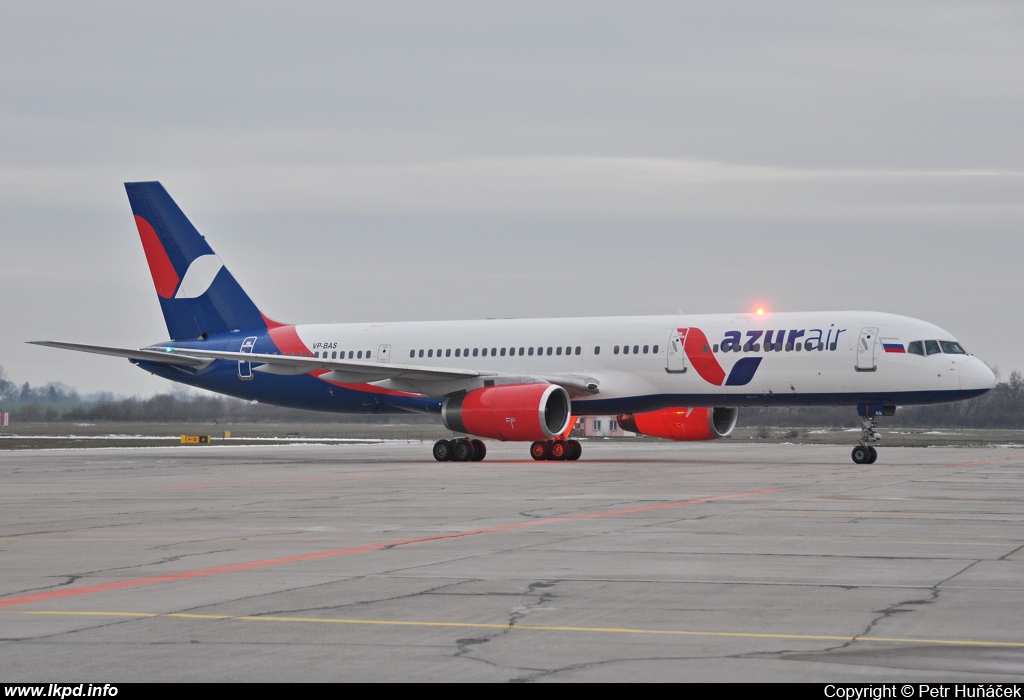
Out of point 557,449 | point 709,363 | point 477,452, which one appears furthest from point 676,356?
point 477,452

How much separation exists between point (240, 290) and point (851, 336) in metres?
20.1

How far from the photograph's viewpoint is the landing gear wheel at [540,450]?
3503 centimetres

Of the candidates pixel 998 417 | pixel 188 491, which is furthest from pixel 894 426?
pixel 188 491

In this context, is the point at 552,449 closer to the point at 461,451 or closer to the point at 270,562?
the point at 461,451

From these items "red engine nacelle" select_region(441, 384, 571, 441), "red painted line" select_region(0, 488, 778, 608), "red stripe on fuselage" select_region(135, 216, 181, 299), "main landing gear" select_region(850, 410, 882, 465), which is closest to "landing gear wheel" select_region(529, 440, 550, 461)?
"red engine nacelle" select_region(441, 384, 571, 441)

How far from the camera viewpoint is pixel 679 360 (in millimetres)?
34031

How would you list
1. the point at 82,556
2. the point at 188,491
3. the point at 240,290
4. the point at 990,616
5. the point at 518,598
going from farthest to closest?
the point at 240,290 < the point at 188,491 < the point at 82,556 < the point at 518,598 < the point at 990,616

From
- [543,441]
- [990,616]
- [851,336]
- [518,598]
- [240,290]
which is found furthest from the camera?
[240,290]

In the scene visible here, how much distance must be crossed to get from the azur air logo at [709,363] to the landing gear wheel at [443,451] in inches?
278

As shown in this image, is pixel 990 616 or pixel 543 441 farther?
pixel 543 441

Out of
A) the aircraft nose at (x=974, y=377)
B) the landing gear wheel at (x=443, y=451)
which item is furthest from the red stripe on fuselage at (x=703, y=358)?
the landing gear wheel at (x=443, y=451)

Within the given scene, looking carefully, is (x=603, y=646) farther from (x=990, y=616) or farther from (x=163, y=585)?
(x=163, y=585)

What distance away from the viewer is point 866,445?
32469mm

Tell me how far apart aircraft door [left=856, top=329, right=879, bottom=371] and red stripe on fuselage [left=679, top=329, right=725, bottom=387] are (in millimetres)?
3488
